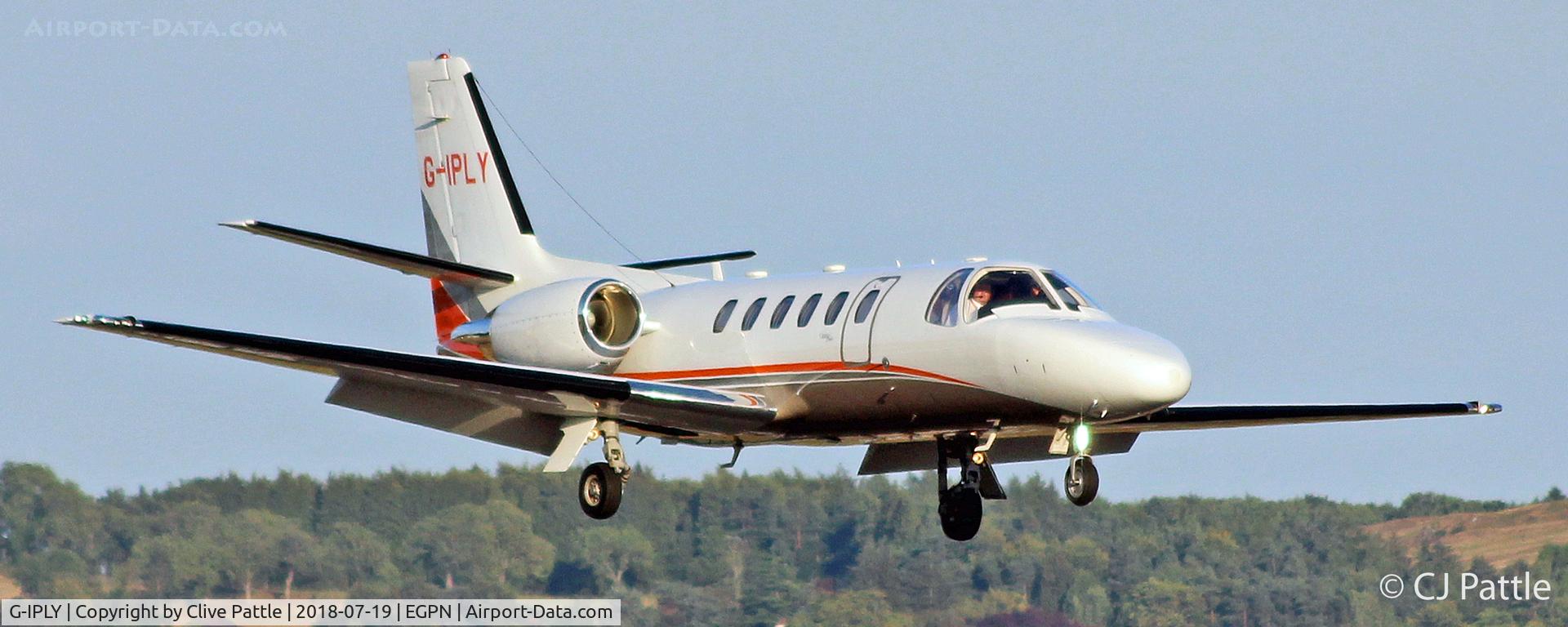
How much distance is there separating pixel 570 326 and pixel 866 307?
377 centimetres

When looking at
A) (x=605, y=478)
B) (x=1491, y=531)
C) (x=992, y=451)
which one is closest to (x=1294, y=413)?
(x=992, y=451)

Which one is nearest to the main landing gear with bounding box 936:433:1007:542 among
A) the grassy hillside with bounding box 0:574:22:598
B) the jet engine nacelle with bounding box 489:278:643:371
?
the jet engine nacelle with bounding box 489:278:643:371

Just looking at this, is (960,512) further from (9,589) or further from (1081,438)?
(9,589)

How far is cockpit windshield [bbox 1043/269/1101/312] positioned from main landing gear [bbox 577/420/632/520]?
16.9 feet

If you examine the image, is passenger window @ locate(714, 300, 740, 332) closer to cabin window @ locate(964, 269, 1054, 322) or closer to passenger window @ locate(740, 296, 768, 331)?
passenger window @ locate(740, 296, 768, 331)

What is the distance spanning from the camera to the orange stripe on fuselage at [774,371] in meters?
22.4

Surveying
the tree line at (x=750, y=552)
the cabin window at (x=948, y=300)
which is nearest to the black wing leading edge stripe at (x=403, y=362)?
the cabin window at (x=948, y=300)

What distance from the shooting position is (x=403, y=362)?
73.7 feet

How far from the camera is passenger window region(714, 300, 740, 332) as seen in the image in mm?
24609

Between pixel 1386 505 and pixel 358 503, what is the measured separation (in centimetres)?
2236

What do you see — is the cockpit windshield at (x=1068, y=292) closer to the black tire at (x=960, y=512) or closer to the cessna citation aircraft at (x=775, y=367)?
the cessna citation aircraft at (x=775, y=367)

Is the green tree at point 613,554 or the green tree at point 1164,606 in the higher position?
the green tree at point 613,554

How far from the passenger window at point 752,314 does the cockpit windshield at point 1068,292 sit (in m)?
3.34

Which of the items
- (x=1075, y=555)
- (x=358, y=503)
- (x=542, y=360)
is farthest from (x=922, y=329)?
(x=1075, y=555)
